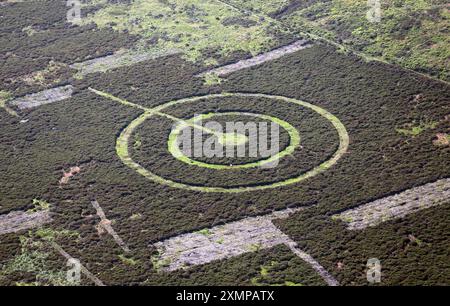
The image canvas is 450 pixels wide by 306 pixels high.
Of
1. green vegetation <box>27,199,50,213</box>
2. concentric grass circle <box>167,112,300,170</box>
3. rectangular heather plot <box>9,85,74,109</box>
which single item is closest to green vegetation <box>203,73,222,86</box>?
concentric grass circle <box>167,112,300,170</box>

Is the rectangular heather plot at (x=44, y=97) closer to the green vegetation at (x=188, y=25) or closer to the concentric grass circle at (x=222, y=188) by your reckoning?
the concentric grass circle at (x=222, y=188)

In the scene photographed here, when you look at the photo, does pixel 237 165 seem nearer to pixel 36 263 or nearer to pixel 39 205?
pixel 39 205

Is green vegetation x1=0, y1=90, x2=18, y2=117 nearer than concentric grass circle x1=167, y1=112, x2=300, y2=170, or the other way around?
concentric grass circle x1=167, y1=112, x2=300, y2=170

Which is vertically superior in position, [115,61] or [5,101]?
[115,61]

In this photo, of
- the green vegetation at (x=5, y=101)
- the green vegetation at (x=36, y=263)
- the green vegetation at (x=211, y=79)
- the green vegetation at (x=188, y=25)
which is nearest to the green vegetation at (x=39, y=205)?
the green vegetation at (x=36, y=263)

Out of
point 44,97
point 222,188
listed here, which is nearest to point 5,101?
point 44,97

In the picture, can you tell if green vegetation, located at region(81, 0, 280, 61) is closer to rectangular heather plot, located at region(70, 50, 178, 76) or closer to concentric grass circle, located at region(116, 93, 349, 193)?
rectangular heather plot, located at region(70, 50, 178, 76)

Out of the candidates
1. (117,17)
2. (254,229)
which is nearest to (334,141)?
(254,229)

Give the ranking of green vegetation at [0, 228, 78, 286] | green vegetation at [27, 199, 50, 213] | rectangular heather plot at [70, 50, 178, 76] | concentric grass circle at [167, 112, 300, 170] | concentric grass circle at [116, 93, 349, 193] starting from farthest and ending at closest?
rectangular heather plot at [70, 50, 178, 76], concentric grass circle at [167, 112, 300, 170], concentric grass circle at [116, 93, 349, 193], green vegetation at [27, 199, 50, 213], green vegetation at [0, 228, 78, 286]

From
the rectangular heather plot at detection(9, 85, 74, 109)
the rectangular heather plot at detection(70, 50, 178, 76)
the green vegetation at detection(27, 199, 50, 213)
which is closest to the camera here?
the green vegetation at detection(27, 199, 50, 213)
